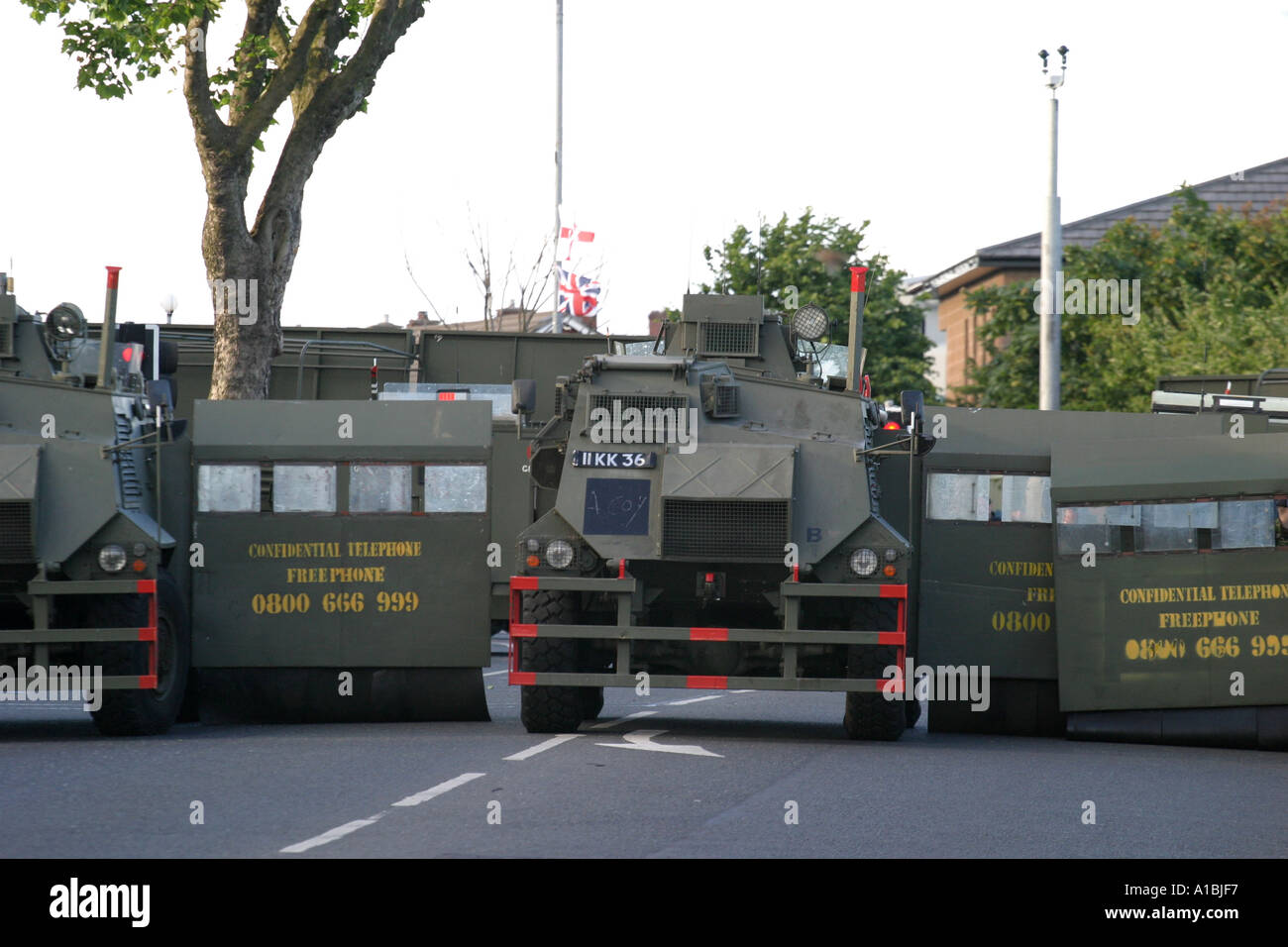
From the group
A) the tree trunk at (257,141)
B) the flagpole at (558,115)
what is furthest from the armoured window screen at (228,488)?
the flagpole at (558,115)

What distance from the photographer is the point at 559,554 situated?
46.2 feet

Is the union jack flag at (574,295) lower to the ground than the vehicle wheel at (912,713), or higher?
higher

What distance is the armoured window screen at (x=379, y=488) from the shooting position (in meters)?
15.7

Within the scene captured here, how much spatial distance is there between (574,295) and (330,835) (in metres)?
30.7

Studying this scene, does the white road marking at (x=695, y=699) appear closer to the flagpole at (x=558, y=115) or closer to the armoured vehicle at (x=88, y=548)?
the armoured vehicle at (x=88, y=548)

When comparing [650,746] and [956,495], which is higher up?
[956,495]

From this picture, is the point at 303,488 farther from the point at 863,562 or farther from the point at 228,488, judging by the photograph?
the point at 863,562


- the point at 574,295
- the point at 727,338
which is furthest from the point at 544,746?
the point at 574,295

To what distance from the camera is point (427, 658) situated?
15656 mm

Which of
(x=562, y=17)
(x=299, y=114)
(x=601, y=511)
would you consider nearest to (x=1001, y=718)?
(x=601, y=511)

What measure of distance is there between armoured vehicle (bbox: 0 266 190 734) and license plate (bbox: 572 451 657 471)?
307 cm

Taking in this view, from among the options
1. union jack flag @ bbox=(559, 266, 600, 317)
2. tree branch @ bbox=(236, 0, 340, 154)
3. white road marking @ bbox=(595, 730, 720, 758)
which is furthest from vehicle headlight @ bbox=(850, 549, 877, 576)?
union jack flag @ bbox=(559, 266, 600, 317)

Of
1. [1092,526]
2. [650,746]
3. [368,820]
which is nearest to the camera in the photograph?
[368,820]

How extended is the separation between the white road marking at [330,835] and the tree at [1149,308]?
23.2 meters
